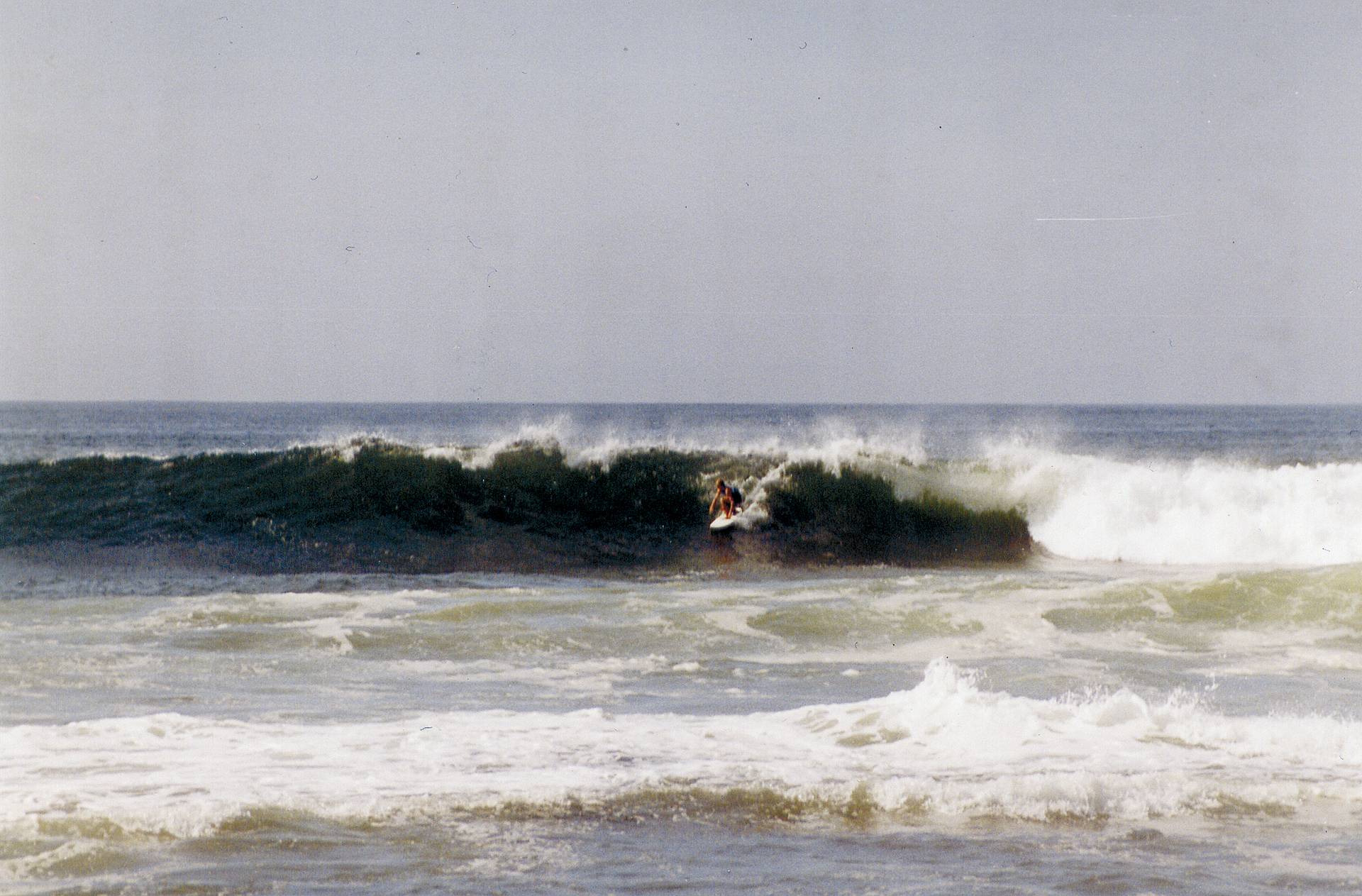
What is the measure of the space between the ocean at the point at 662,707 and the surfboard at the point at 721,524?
31 centimetres

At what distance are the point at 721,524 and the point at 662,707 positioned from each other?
1291 centimetres

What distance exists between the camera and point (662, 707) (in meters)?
8.08

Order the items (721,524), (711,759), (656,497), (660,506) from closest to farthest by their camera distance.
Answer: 1. (711,759)
2. (721,524)
3. (660,506)
4. (656,497)

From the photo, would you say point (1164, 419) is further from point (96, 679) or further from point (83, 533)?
point (96, 679)

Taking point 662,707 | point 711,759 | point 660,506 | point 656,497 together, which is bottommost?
point 662,707

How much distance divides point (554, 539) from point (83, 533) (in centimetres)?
723

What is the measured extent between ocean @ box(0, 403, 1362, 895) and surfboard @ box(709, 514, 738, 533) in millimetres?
308

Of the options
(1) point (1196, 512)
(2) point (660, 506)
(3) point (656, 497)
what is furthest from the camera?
(3) point (656, 497)

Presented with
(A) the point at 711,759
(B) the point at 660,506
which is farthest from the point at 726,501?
(A) the point at 711,759

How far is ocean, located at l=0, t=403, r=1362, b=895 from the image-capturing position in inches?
195

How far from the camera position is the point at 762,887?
4617 millimetres

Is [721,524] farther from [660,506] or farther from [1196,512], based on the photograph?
[1196,512]

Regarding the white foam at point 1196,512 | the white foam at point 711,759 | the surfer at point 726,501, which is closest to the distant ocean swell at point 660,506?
the white foam at point 1196,512

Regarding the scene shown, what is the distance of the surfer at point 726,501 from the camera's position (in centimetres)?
2116
